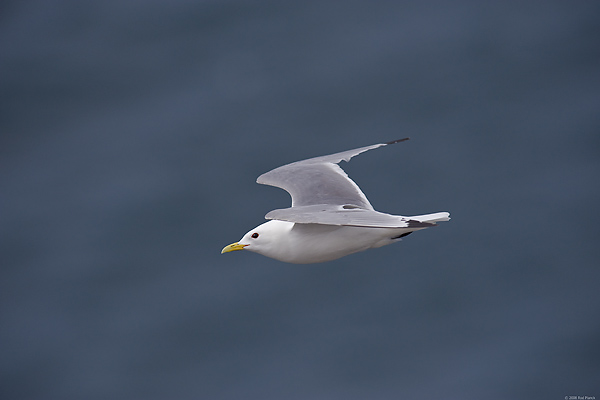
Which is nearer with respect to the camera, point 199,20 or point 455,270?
point 455,270

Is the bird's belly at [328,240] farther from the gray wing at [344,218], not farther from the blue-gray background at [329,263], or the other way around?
the blue-gray background at [329,263]

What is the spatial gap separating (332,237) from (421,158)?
12104 millimetres

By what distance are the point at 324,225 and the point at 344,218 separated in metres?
0.84

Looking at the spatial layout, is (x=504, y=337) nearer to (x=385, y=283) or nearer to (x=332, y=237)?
(x=385, y=283)

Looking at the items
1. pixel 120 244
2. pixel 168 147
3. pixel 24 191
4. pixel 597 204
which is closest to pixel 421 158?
pixel 597 204

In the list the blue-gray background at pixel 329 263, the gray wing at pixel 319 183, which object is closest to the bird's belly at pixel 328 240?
the gray wing at pixel 319 183

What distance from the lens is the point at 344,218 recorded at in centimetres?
854

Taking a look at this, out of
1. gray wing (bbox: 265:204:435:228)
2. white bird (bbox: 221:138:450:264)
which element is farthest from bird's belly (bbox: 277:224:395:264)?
gray wing (bbox: 265:204:435:228)

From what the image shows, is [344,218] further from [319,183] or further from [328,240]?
[319,183]

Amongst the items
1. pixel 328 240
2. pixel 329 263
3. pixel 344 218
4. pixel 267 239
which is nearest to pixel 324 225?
pixel 328 240

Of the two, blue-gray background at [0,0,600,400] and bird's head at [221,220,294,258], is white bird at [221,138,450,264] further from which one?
blue-gray background at [0,0,600,400]

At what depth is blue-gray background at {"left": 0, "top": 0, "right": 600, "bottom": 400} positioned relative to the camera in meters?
20.0

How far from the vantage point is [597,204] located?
2142 cm

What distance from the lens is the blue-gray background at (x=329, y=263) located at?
20.0 m
